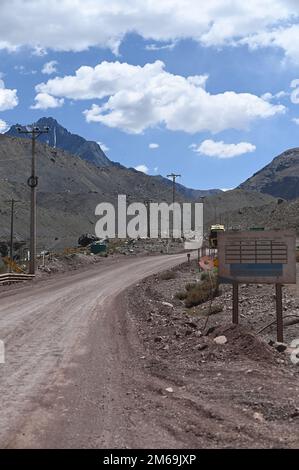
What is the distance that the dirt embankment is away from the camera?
249 inches

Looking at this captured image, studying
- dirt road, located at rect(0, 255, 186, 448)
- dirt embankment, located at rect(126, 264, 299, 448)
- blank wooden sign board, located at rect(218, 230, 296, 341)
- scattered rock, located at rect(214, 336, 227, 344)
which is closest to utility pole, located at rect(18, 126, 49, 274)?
dirt road, located at rect(0, 255, 186, 448)

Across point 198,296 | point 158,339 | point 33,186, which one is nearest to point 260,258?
point 158,339

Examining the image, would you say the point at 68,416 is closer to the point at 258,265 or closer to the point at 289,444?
the point at 289,444

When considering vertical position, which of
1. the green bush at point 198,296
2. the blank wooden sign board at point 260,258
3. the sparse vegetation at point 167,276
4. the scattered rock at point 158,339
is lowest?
the sparse vegetation at point 167,276

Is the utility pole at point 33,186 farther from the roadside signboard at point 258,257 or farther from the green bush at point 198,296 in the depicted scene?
the roadside signboard at point 258,257

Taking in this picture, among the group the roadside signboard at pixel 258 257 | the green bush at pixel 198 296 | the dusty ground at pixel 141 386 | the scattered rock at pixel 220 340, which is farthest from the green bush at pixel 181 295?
the scattered rock at pixel 220 340

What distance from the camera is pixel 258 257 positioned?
39.6 feet

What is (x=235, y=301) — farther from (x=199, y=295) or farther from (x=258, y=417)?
(x=199, y=295)

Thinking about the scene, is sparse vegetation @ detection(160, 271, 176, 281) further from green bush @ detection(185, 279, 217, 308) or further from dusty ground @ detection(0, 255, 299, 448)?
dusty ground @ detection(0, 255, 299, 448)

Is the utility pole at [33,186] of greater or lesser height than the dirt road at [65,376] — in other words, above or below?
above

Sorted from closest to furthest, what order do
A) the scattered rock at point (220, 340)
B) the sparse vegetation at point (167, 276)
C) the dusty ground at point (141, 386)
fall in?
1. the dusty ground at point (141, 386)
2. the scattered rock at point (220, 340)
3. the sparse vegetation at point (167, 276)

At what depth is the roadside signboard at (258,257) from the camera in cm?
1184

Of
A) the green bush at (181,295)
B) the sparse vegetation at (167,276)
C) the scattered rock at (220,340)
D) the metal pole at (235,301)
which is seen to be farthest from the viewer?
the sparse vegetation at (167,276)

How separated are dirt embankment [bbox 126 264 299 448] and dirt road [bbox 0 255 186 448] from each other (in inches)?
19.2
